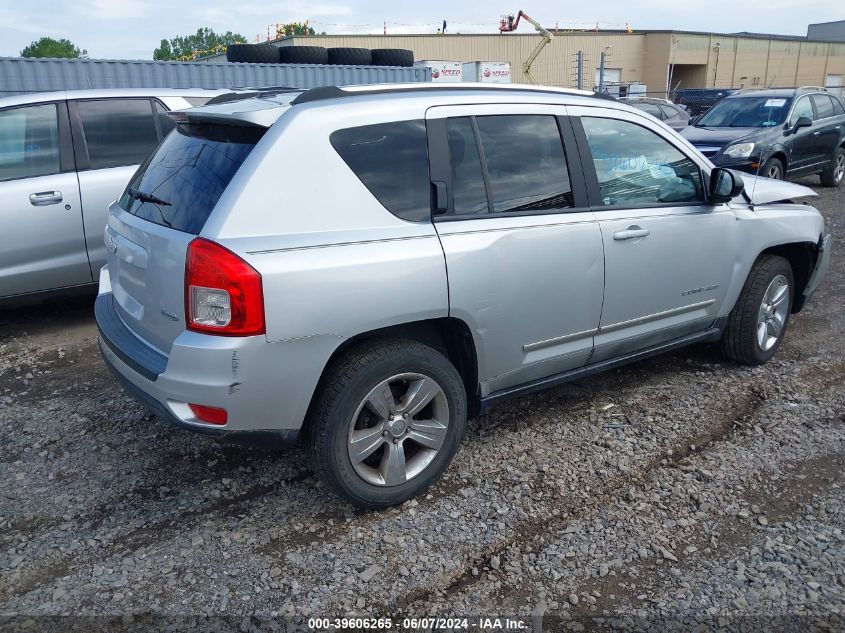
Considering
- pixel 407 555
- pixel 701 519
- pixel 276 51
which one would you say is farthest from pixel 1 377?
pixel 276 51

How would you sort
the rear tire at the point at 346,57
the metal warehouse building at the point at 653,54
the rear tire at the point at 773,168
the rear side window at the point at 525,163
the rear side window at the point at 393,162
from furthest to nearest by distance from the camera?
the metal warehouse building at the point at 653,54 → the rear tire at the point at 346,57 → the rear tire at the point at 773,168 → the rear side window at the point at 525,163 → the rear side window at the point at 393,162

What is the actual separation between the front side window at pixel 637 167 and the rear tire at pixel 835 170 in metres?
10.2

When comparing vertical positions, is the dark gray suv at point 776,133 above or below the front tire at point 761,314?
above

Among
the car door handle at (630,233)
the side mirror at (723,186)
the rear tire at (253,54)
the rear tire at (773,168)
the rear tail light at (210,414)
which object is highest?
the rear tire at (253,54)

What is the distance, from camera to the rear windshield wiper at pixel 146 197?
305 cm

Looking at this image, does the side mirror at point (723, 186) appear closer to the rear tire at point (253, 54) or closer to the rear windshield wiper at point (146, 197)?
the rear windshield wiper at point (146, 197)

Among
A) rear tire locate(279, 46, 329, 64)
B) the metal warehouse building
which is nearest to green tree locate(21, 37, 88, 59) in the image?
the metal warehouse building

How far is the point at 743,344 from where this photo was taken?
181 inches

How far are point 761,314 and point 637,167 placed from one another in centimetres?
152

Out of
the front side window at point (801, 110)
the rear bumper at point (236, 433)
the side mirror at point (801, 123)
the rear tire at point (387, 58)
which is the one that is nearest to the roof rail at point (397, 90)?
the rear bumper at point (236, 433)

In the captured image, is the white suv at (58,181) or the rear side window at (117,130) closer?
the white suv at (58,181)

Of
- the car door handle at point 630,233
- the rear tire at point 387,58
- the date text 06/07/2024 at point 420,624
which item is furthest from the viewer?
the rear tire at point 387,58

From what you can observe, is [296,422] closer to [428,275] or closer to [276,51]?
[428,275]

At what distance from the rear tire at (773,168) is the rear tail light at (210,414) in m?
9.66
